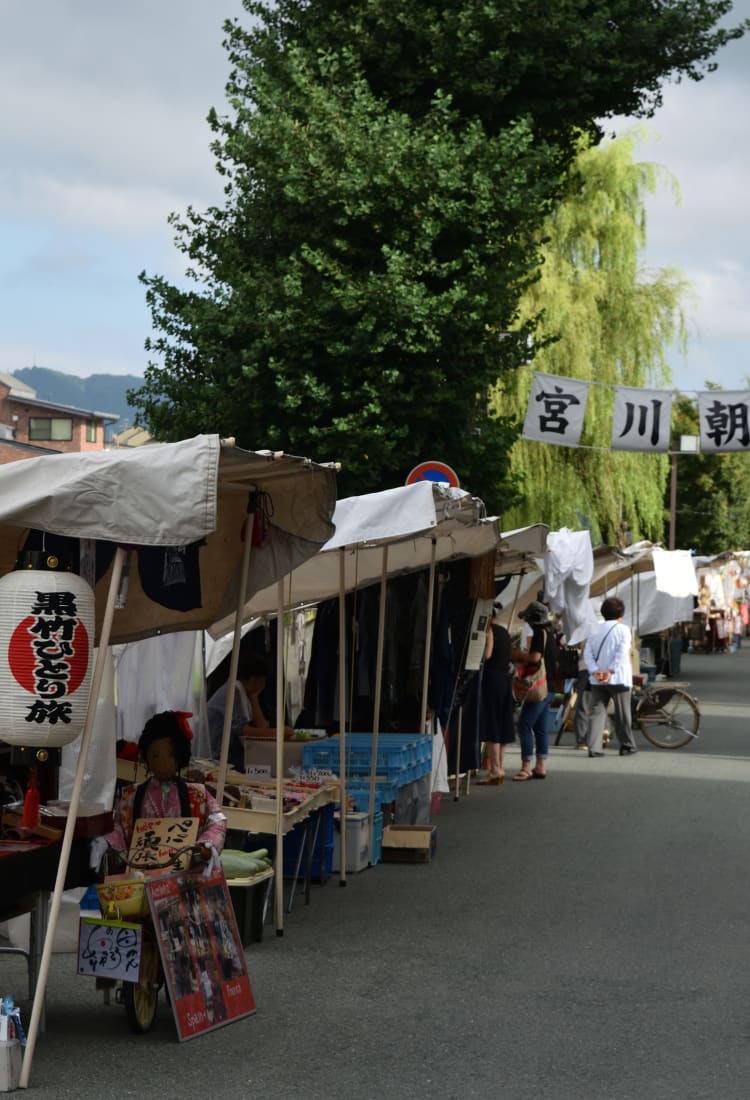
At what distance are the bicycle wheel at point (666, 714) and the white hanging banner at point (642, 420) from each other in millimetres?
5383

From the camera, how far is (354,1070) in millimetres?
6613

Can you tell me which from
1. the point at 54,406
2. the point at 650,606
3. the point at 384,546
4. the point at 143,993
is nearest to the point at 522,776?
the point at 384,546

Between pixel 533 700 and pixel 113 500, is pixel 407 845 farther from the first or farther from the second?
pixel 113 500

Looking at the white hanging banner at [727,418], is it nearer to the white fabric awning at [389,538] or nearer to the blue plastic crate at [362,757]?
the white fabric awning at [389,538]

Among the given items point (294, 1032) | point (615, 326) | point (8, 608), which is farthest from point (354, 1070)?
point (615, 326)

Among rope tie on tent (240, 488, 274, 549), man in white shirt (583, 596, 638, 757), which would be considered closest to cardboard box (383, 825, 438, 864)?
rope tie on tent (240, 488, 274, 549)

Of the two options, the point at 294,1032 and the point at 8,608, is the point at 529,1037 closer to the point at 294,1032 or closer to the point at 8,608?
the point at 294,1032

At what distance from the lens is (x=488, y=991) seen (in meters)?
8.07

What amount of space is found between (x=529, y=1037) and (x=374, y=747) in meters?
4.96

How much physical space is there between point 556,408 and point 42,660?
2037 cm

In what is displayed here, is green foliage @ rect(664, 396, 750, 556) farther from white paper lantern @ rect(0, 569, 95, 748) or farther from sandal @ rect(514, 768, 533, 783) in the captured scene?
white paper lantern @ rect(0, 569, 95, 748)

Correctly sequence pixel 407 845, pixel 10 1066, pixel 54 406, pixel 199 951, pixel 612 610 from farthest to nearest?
pixel 54 406 < pixel 612 610 < pixel 407 845 < pixel 199 951 < pixel 10 1066

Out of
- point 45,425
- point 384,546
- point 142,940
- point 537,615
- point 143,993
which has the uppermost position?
point 45,425

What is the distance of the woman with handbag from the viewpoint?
1797 cm
